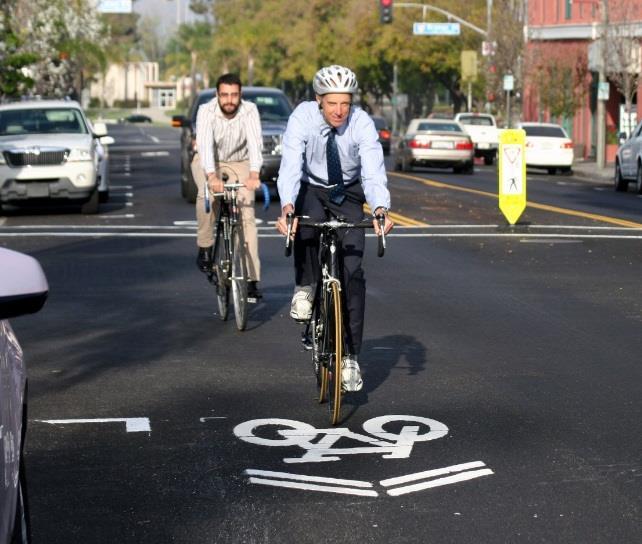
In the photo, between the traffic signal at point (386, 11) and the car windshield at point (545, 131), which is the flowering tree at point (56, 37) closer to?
the traffic signal at point (386, 11)

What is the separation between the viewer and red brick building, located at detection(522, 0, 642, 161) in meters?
60.4

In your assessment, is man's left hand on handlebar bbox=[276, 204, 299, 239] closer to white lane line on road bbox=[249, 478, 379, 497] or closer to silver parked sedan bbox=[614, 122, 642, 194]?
white lane line on road bbox=[249, 478, 379, 497]

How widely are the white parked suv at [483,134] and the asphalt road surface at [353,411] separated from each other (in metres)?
39.5

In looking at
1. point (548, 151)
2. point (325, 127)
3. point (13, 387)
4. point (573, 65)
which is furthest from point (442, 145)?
point (13, 387)

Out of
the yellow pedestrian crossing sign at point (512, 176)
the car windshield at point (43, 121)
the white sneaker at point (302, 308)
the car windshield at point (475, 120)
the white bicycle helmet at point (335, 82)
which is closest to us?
the white bicycle helmet at point (335, 82)

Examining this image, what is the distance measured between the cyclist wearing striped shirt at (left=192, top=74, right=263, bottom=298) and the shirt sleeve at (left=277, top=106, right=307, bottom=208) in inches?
150

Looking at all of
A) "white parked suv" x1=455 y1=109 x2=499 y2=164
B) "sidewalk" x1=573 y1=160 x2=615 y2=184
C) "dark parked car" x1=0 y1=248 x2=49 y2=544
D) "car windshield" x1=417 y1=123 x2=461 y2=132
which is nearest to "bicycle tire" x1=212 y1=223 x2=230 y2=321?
"dark parked car" x1=0 y1=248 x2=49 y2=544

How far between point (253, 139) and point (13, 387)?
838 centimetres

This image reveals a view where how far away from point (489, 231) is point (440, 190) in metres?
11.8

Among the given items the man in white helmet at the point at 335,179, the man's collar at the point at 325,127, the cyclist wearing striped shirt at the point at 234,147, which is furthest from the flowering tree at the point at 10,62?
the man's collar at the point at 325,127

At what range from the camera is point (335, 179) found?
9219 millimetres

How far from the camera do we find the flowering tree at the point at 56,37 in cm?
6334

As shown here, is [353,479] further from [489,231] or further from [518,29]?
[518,29]

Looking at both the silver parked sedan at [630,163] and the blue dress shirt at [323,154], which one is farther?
the silver parked sedan at [630,163]
